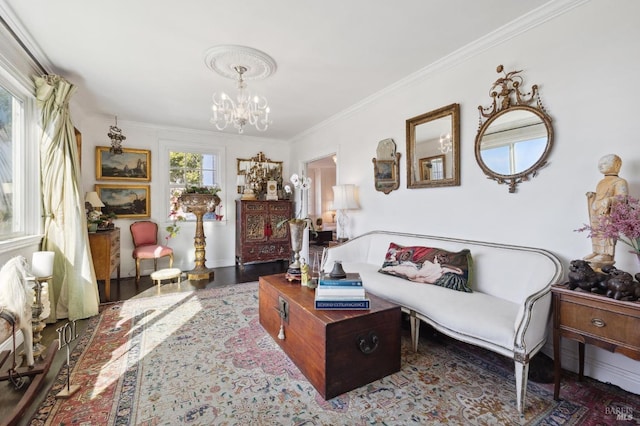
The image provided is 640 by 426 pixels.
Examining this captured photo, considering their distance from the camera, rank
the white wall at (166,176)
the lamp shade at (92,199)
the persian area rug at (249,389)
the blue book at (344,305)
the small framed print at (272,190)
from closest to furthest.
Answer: the persian area rug at (249,389) < the blue book at (344,305) < the lamp shade at (92,199) < the white wall at (166,176) < the small framed print at (272,190)

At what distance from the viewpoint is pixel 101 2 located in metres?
1.97

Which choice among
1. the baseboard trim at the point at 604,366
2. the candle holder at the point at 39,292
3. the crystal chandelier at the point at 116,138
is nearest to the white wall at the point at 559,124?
the baseboard trim at the point at 604,366

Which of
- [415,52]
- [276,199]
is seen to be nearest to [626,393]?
[415,52]

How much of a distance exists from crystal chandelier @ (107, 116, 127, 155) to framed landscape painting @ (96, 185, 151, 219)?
1.89 ft

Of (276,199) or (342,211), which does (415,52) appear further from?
(276,199)

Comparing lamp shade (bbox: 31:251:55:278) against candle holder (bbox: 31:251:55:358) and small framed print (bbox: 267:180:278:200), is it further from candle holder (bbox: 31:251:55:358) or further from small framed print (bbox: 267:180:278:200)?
small framed print (bbox: 267:180:278:200)

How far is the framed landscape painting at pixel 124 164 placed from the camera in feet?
14.8

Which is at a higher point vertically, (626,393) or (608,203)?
(608,203)

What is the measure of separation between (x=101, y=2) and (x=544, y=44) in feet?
10.6

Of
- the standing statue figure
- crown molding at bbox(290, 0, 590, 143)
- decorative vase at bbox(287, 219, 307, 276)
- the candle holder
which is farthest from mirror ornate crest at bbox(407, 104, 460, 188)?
the candle holder

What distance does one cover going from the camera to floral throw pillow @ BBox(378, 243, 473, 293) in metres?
2.30

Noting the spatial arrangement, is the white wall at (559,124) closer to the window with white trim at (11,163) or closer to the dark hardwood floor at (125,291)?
the dark hardwood floor at (125,291)

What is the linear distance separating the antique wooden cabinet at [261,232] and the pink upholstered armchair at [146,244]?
120 centimetres

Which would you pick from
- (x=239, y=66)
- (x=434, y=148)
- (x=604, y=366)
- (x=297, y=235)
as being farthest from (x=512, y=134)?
(x=239, y=66)
